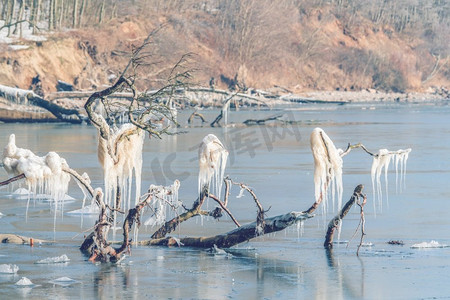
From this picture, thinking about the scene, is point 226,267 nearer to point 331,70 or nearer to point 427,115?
point 427,115

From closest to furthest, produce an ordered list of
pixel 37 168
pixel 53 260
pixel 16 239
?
1. pixel 37 168
2. pixel 53 260
3. pixel 16 239

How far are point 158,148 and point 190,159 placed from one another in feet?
15.2

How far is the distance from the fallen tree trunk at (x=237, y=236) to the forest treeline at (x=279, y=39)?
5561 cm

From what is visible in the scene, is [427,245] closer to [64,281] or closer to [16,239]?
[64,281]

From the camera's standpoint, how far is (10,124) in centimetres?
4394

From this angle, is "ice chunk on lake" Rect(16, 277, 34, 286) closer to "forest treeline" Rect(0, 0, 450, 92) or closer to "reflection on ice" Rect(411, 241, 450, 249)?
"reflection on ice" Rect(411, 241, 450, 249)

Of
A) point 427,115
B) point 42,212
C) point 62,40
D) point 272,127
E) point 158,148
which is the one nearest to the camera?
point 42,212

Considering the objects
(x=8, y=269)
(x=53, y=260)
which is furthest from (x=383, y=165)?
(x=8, y=269)

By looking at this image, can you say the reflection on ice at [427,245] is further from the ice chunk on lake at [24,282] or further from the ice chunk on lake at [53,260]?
the ice chunk on lake at [24,282]

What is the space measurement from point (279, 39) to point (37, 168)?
79040mm

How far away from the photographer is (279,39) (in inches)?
3551

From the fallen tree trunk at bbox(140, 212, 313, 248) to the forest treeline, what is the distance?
5561 centimetres

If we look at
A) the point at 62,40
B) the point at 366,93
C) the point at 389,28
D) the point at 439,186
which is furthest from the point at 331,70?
the point at 439,186

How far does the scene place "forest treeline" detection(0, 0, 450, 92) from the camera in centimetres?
7988
